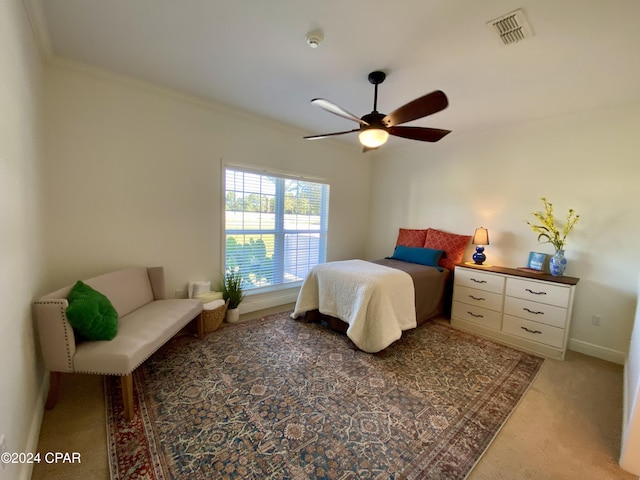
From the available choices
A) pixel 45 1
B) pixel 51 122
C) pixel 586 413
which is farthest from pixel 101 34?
pixel 586 413

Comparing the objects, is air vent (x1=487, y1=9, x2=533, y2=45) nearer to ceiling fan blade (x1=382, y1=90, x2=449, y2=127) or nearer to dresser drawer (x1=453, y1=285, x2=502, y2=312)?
ceiling fan blade (x1=382, y1=90, x2=449, y2=127)

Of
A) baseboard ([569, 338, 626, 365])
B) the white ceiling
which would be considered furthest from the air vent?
baseboard ([569, 338, 626, 365])

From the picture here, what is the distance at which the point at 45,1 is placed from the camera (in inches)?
64.2

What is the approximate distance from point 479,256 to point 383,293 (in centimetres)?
165

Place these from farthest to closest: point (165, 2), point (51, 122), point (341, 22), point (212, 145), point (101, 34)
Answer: point (212, 145) < point (51, 122) < point (101, 34) < point (341, 22) < point (165, 2)

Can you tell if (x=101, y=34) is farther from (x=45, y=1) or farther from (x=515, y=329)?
(x=515, y=329)

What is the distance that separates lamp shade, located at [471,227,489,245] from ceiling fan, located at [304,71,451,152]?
1628 millimetres

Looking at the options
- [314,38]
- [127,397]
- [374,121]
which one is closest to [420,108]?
[374,121]

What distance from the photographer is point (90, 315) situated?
5.84 ft

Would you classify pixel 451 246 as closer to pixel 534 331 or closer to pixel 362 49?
pixel 534 331

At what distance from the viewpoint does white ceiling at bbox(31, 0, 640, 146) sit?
63.0 inches

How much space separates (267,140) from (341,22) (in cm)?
207

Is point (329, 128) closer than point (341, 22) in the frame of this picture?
No

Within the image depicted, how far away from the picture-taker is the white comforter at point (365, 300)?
2604mm
